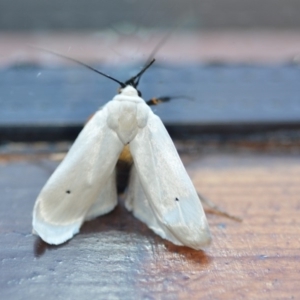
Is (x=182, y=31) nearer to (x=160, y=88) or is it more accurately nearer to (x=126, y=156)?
(x=160, y=88)

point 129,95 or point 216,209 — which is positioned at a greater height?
point 129,95

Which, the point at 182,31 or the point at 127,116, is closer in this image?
the point at 127,116

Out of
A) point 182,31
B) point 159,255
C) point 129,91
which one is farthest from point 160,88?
point 182,31

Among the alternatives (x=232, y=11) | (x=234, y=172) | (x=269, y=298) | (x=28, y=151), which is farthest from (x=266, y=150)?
(x=232, y=11)

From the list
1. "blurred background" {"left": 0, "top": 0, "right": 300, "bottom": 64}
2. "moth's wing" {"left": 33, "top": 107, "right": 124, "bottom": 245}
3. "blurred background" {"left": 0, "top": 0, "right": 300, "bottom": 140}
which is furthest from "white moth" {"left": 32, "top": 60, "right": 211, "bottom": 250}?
"blurred background" {"left": 0, "top": 0, "right": 300, "bottom": 64}

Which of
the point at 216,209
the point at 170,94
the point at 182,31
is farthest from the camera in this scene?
the point at 182,31

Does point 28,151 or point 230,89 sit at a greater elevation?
point 230,89

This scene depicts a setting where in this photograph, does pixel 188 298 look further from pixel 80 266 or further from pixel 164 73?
pixel 164 73

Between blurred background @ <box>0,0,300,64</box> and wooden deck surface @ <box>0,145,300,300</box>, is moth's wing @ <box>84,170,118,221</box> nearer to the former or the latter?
wooden deck surface @ <box>0,145,300,300</box>
